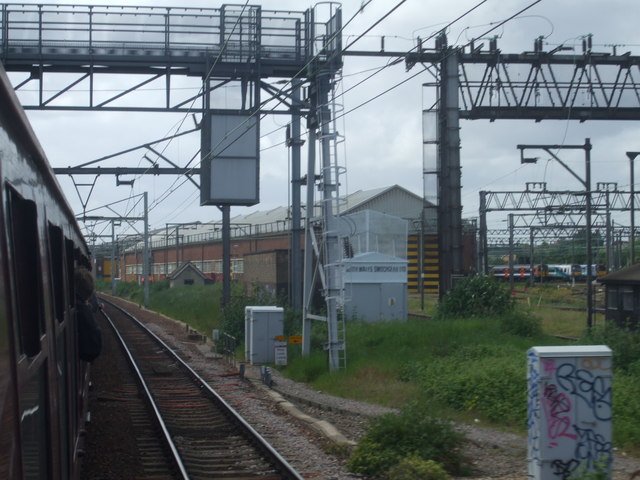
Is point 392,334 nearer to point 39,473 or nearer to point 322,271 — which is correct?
point 322,271

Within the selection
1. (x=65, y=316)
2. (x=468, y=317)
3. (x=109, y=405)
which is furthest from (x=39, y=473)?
(x=468, y=317)

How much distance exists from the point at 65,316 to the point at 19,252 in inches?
81.1

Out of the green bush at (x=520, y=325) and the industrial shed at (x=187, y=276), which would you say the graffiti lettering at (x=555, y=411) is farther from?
the industrial shed at (x=187, y=276)

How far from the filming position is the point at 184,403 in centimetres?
1474

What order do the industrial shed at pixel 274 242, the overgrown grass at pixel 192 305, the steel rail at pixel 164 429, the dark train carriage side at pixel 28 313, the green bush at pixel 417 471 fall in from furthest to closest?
1. the industrial shed at pixel 274 242
2. the overgrown grass at pixel 192 305
3. the steel rail at pixel 164 429
4. the green bush at pixel 417 471
5. the dark train carriage side at pixel 28 313

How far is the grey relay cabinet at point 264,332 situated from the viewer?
19.5m

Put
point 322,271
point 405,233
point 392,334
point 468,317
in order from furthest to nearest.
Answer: point 405,233 → point 468,317 → point 392,334 → point 322,271

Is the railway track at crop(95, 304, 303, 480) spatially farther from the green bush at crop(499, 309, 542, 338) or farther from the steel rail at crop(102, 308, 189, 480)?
the green bush at crop(499, 309, 542, 338)

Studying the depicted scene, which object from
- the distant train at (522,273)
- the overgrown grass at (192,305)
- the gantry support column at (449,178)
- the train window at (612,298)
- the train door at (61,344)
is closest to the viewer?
the train door at (61,344)

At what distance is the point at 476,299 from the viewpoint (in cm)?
2309

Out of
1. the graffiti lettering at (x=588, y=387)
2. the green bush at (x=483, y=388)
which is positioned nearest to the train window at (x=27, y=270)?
the graffiti lettering at (x=588, y=387)

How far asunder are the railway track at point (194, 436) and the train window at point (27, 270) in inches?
215

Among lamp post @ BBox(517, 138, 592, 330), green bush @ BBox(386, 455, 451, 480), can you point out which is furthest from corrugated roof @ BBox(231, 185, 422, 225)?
green bush @ BBox(386, 455, 451, 480)

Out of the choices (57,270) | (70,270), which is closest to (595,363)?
(70,270)
